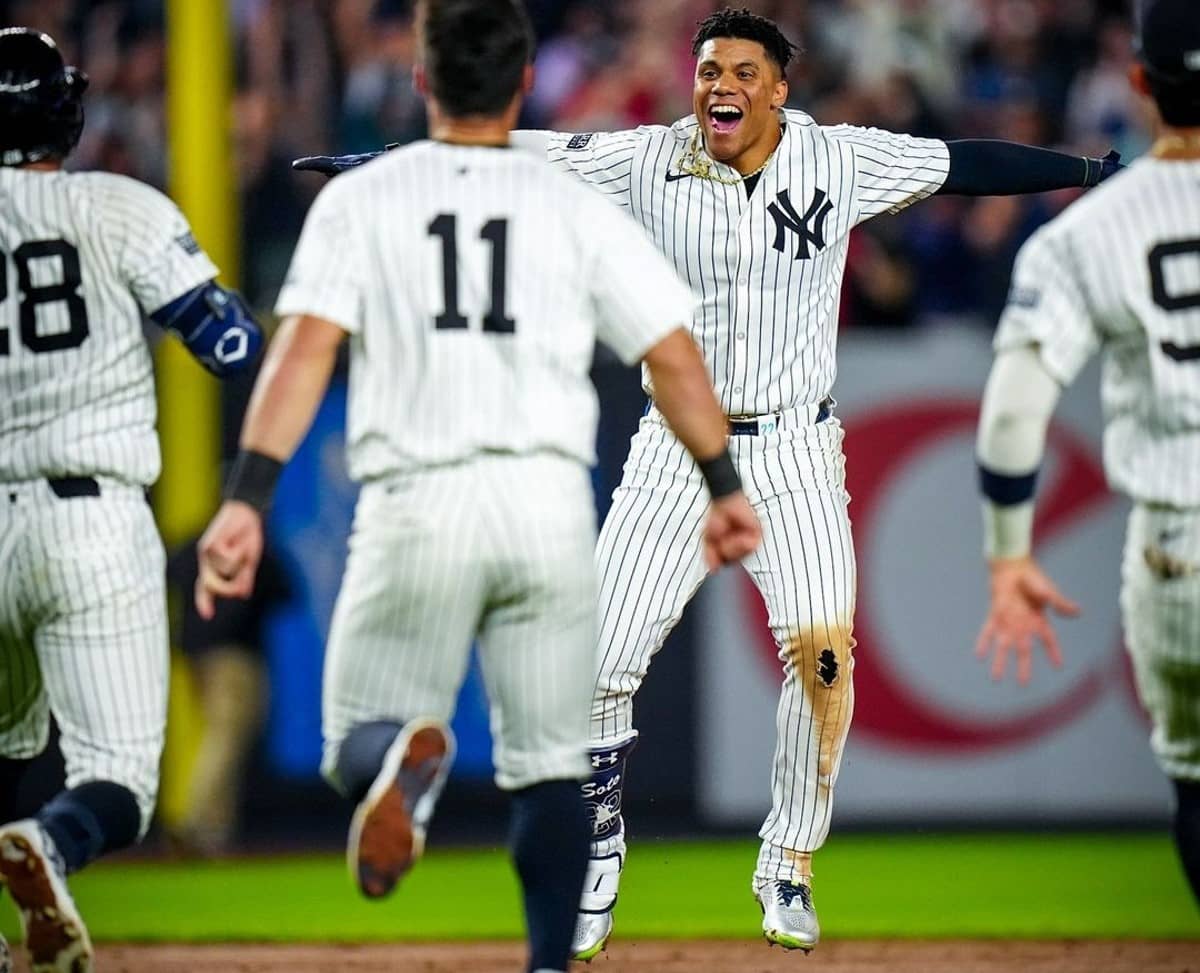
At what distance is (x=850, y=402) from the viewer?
36.3ft

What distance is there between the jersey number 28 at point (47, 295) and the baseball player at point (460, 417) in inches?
36.2

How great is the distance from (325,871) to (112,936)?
82.2 inches

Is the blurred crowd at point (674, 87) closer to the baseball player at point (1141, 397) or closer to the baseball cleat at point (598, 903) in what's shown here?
the baseball cleat at point (598, 903)

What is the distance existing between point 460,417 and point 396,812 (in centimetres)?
84

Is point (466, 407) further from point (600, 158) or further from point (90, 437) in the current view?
point (600, 158)

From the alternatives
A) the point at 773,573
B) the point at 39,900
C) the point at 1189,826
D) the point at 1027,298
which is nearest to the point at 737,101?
the point at 773,573

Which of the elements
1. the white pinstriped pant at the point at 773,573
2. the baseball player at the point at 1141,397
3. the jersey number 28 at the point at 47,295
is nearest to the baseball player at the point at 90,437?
the jersey number 28 at the point at 47,295

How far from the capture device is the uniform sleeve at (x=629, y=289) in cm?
495

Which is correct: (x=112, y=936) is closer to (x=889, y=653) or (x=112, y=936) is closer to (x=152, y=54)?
(x=889, y=653)

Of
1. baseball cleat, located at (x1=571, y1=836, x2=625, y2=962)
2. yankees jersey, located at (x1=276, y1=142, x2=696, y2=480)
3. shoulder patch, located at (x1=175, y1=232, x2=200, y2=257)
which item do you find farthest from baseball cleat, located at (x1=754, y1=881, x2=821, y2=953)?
shoulder patch, located at (x1=175, y1=232, x2=200, y2=257)

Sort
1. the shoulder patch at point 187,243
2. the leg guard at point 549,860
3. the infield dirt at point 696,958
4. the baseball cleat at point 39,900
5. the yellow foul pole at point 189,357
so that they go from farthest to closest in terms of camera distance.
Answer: the yellow foul pole at point 189,357
the infield dirt at point 696,958
the shoulder patch at point 187,243
the baseball cleat at point 39,900
the leg guard at point 549,860

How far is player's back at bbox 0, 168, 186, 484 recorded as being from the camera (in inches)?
221

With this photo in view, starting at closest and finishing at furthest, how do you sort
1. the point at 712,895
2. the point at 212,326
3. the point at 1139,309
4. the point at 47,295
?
the point at 1139,309 < the point at 47,295 < the point at 212,326 < the point at 712,895

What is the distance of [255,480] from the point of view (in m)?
4.91
